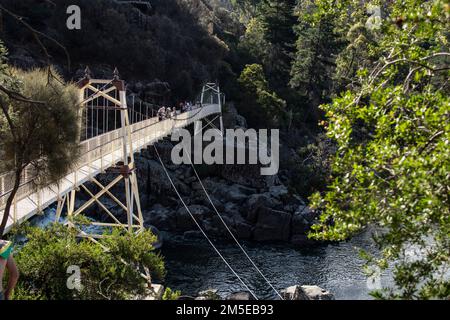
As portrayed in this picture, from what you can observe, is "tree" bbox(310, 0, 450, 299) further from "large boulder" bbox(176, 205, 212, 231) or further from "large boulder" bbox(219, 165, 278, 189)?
"large boulder" bbox(219, 165, 278, 189)

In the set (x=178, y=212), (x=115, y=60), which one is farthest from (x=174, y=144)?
(x=115, y=60)

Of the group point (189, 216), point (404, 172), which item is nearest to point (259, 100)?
point (189, 216)

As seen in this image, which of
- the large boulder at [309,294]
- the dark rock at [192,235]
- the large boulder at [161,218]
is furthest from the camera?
the large boulder at [161,218]

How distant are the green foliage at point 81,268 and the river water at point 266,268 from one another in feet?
30.6

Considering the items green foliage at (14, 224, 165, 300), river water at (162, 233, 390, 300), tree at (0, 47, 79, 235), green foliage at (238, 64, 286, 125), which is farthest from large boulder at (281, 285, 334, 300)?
green foliage at (238, 64, 286, 125)

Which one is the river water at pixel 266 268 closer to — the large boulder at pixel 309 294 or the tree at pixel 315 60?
the large boulder at pixel 309 294

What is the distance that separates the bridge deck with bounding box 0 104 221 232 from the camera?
23.6 feet

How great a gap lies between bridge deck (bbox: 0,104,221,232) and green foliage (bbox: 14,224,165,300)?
1.15m

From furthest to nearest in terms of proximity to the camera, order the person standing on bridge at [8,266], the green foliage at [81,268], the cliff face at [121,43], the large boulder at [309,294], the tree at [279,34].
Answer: the tree at [279,34], the cliff face at [121,43], the large boulder at [309,294], the green foliage at [81,268], the person standing on bridge at [8,266]

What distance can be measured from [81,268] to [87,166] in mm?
4553

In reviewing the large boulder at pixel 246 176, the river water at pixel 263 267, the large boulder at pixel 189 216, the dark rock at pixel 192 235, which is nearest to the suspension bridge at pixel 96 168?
the large boulder at pixel 189 216

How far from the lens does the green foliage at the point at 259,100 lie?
30812 mm

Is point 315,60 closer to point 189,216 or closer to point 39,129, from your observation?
point 189,216

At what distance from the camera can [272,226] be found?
2119 centimetres
